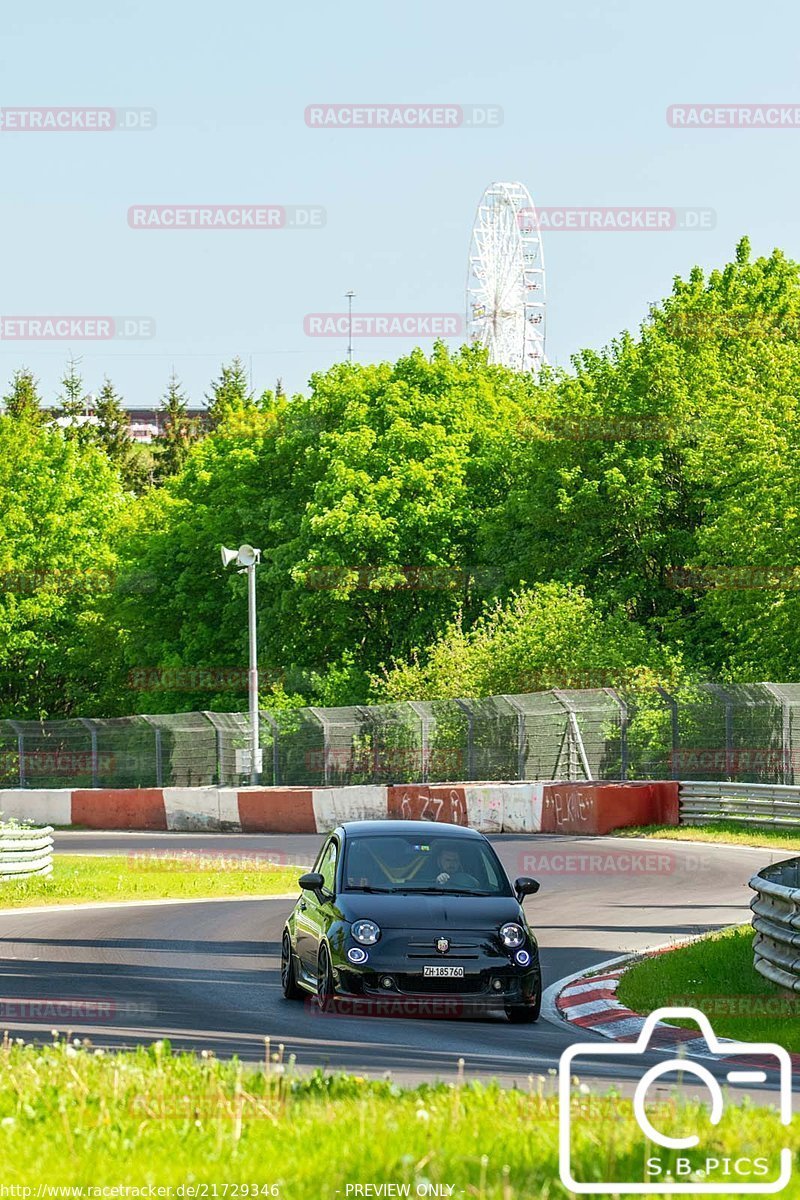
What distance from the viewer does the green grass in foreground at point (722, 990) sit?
12.3 metres

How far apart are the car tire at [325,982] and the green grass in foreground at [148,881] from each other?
1057cm

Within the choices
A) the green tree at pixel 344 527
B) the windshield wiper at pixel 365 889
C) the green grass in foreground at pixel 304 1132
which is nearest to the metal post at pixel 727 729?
the windshield wiper at pixel 365 889

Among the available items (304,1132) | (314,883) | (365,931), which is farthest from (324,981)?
(304,1132)

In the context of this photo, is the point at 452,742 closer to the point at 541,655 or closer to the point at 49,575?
the point at 541,655

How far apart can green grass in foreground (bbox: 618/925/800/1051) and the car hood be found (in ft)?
4.09

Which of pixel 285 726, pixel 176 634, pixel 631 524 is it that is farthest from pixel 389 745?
pixel 176 634

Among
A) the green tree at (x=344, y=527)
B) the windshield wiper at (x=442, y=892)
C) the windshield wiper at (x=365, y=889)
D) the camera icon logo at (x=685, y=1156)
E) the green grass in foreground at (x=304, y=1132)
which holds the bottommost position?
the windshield wiper at (x=442, y=892)

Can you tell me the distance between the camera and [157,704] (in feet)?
217

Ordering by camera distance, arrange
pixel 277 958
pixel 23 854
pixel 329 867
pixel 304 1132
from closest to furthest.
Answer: pixel 304 1132 → pixel 329 867 → pixel 277 958 → pixel 23 854

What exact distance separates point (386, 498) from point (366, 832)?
145 ft

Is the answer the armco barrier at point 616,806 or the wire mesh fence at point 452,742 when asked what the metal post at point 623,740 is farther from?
the armco barrier at point 616,806

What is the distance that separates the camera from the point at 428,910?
537 inches

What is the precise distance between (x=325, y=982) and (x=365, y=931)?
1.60ft
